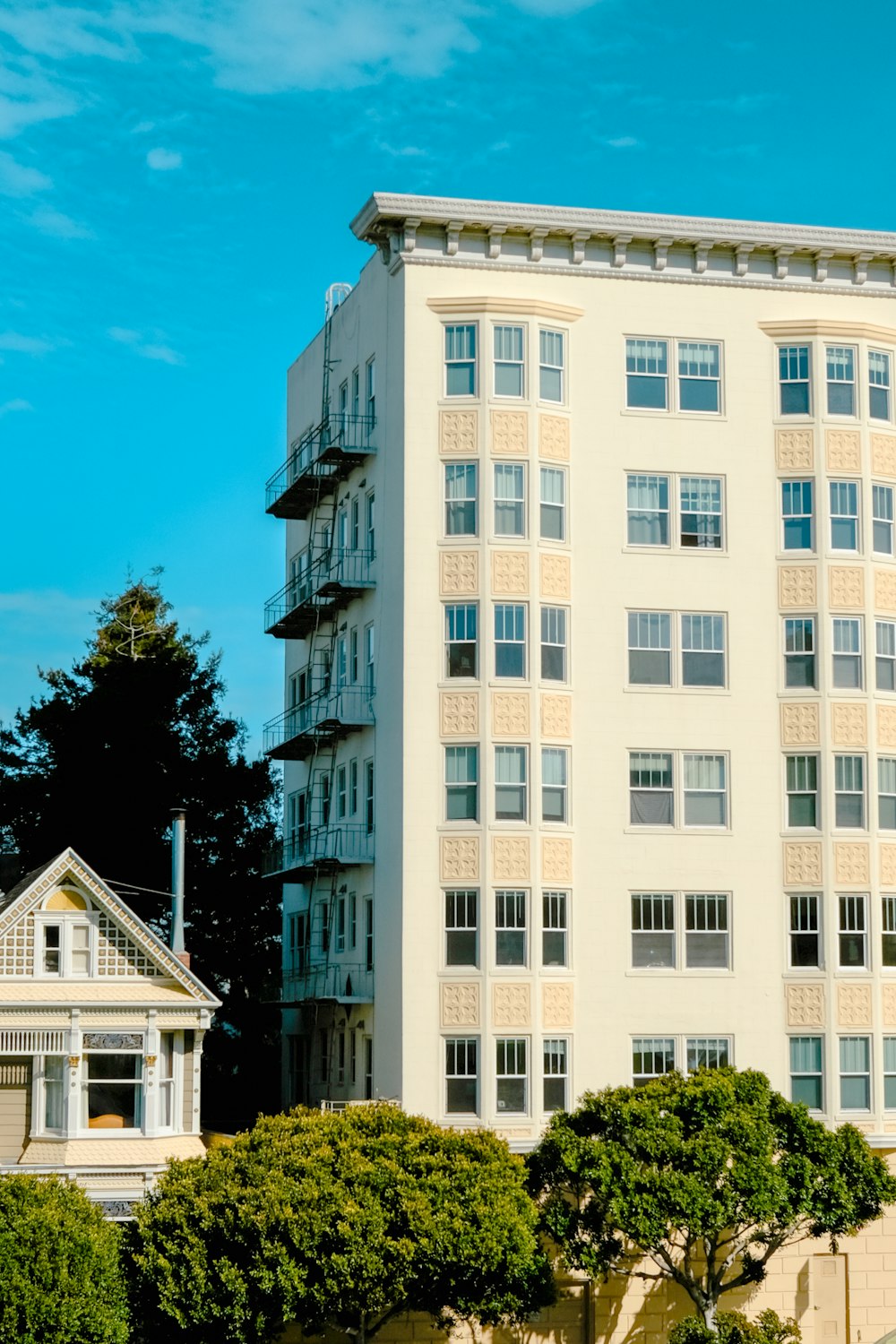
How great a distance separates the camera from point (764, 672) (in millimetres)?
47719

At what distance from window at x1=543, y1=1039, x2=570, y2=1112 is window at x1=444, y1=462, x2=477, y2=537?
39.7 ft

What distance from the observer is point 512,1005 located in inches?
1766

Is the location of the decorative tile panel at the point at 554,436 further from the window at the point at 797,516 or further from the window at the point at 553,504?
the window at the point at 797,516

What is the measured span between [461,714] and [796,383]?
1185 cm

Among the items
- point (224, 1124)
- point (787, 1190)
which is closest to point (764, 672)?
point (787, 1190)

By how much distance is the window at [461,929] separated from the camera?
45219 mm

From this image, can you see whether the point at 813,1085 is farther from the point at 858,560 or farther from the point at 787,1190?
the point at 858,560

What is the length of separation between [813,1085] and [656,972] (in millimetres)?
4619

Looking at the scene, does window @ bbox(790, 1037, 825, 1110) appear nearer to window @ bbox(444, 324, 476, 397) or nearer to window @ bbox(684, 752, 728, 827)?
window @ bbox(684, 752, 728, 827)

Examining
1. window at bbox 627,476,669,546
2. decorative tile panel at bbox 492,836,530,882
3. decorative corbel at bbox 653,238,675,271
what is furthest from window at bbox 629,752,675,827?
decorative corbel at bbox 653,238,675,271

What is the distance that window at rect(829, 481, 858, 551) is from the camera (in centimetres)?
4819

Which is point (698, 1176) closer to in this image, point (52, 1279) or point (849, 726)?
point (849, 726)

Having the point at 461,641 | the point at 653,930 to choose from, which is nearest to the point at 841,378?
the point at 461,641

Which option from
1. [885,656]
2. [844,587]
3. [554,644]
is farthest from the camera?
[885,656]
